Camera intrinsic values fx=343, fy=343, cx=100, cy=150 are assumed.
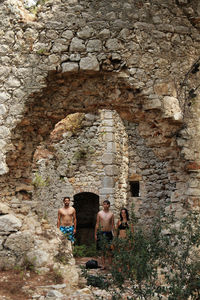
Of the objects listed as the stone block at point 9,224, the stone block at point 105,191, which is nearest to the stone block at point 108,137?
the stone block at point 105,191

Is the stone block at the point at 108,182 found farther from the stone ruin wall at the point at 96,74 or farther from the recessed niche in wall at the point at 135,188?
the stone ruin wall at the point at 96,74

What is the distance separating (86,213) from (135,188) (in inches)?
81.8

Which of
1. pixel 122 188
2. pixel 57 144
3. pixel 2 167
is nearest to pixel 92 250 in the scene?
pixel 122 188

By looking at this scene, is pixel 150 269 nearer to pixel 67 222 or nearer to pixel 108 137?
pixel 67 222

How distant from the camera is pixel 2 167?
18.6ft

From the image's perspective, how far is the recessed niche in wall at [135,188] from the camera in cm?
1203

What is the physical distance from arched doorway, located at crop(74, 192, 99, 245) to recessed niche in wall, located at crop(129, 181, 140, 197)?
1.39 meters

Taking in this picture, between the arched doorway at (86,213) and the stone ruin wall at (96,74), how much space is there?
662 centimetres

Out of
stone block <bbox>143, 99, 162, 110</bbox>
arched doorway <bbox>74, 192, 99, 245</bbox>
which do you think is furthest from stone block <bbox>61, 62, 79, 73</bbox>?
arched doorway <bbox>74, 192, 99, 245</bbox>

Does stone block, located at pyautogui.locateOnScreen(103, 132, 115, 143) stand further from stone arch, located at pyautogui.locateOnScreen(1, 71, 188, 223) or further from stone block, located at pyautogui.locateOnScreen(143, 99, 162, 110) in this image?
stone block, located at pyautogui.locateOnScreen(143, 99, 162, 110)

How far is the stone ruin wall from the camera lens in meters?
5.69

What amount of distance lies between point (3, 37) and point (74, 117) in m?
6.14

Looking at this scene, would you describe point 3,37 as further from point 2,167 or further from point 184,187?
point 184,187

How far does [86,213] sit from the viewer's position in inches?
501
